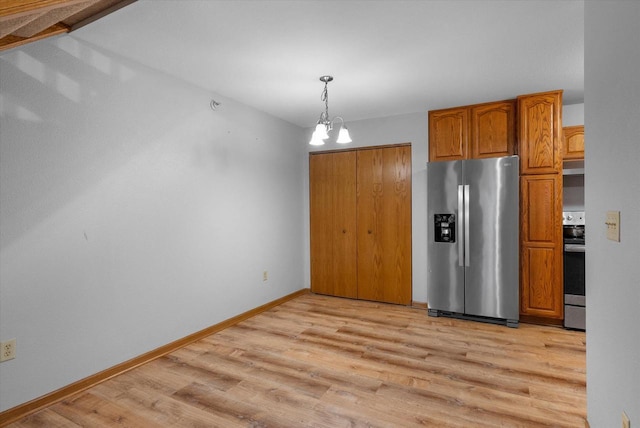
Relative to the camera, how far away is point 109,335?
97.8 inches

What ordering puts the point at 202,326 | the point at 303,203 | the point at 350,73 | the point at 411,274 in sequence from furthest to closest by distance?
the point at 303,203
the point at 411,274
the point at 202,326
the point at 350,73

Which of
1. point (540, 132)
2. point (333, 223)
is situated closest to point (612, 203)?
point (540, 132)

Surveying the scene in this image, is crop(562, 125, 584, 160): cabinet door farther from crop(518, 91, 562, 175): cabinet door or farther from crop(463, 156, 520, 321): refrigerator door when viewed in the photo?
crop(463, 156, 520, 321): refrigerator door

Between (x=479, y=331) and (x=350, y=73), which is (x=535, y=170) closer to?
(x=479, y=331)

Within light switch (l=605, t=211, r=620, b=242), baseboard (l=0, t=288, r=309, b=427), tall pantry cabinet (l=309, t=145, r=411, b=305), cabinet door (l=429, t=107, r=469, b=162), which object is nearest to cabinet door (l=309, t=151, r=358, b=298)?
tall pantry cabinet (l=309, t=145, r=411, b=305)

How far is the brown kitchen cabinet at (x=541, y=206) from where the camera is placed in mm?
3396

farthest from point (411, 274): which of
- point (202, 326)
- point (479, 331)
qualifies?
point (202, 326)

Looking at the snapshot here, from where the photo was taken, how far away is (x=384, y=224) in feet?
14.5

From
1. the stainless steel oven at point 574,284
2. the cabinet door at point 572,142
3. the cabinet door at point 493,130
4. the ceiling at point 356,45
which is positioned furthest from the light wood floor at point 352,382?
the ceiling at point 356,45

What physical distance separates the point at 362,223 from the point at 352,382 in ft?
8.05

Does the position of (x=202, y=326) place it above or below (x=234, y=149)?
below

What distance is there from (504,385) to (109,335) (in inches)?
116

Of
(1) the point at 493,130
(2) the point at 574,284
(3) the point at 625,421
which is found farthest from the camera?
(1) the point at 493,130

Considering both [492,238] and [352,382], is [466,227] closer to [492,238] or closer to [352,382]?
[492,238]
